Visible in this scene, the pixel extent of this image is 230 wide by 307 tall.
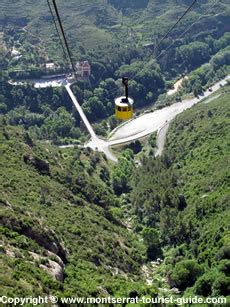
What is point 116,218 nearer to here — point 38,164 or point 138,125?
point 38,164

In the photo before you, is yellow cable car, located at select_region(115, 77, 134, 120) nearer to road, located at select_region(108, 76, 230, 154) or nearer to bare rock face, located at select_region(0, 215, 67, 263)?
bare rock face, located at select_region(0, 215, 67, 263)

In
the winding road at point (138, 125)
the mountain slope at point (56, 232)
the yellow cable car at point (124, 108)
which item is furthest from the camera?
the winding road at point (138, 125)

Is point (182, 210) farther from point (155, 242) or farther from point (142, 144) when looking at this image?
point (142, 144)

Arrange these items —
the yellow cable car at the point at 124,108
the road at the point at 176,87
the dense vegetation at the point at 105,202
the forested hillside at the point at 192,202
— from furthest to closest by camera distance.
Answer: the road at the point at 176,87, the forested hillside at the point at 192,202, the dense vegetation at the point at 105,202, the yellow cable car at the point at 124,108

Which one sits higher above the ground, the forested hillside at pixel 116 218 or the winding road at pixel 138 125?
the winding road at pixel 138 125

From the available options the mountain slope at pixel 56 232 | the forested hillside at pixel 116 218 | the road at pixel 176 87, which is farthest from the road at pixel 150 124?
the mountain slope at pixel 56 232

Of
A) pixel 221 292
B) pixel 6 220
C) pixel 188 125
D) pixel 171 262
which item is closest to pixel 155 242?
pixel 171 262

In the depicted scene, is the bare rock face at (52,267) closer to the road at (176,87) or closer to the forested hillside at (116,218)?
the forested hillside at (116,218)

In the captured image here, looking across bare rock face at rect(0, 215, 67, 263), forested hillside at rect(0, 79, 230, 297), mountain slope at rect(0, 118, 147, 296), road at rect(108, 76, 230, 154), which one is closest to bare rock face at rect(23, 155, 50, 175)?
mountain slope at rect(0, 118, 147, 296)
